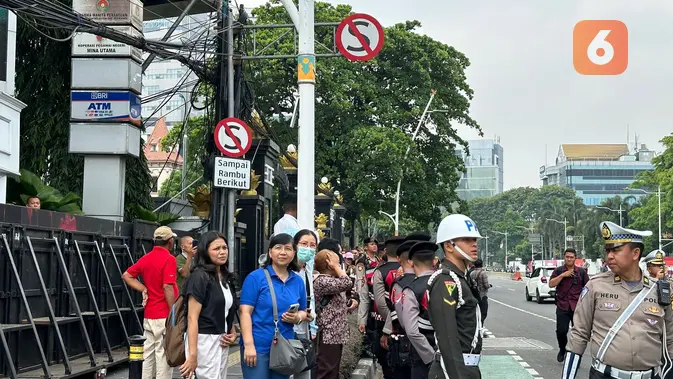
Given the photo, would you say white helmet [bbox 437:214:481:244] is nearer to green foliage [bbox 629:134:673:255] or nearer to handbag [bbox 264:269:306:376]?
handbag [bbox 264:269:306:376]

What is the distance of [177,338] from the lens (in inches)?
267

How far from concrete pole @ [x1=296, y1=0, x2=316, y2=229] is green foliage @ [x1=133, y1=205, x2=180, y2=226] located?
446 centimetres

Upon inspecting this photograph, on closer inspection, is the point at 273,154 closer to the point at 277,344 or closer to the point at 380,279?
the point at 380,279

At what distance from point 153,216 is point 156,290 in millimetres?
6672

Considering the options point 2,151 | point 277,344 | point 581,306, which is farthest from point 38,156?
point 581,306

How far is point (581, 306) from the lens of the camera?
6301 mm

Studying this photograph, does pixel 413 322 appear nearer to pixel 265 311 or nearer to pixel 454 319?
pixel 265 311

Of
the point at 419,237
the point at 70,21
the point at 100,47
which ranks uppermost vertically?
the point at 100,47

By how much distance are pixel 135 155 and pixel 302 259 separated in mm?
8095

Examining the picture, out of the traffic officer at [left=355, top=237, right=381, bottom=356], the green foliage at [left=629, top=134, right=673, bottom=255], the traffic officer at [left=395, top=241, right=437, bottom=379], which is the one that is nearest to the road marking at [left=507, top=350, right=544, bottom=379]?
the traffic officer at [left=355, top=237, right=381, bottom=356]

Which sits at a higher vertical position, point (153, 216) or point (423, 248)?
point (153, 216)

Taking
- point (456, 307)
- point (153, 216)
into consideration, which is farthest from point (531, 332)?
point (456, 307)

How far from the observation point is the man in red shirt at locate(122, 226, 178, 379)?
9836 millimetres

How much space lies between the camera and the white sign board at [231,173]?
1425 centimetres
